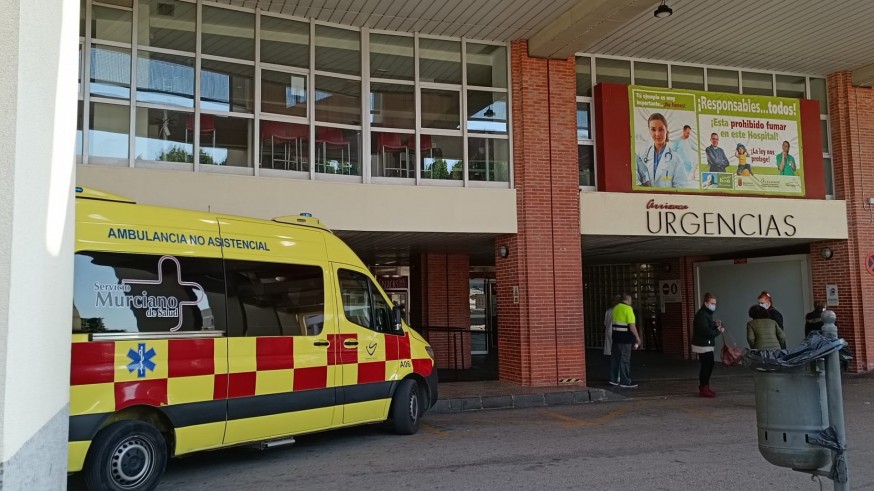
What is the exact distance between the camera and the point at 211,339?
6.21 metres

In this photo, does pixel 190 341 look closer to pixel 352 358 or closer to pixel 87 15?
pixel 352 358

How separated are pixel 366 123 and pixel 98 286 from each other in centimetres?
664

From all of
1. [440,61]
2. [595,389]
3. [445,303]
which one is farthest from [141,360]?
[445,303]

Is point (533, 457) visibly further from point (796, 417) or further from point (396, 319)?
point (796, 417)

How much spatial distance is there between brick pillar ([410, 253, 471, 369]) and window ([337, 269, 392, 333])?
22.9 feet

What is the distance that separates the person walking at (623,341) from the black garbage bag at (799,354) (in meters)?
7.79

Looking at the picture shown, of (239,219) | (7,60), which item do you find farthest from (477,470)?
(7,60)

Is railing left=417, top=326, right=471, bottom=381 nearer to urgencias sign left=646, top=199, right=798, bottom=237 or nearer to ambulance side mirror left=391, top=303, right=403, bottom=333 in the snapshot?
urgencias sign left=646, top=199, right=798, bottom=237

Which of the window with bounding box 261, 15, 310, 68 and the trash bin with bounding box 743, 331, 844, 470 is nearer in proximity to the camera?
the trash bin with bounding box 743, 331, 844, 470

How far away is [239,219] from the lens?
6.79 metres

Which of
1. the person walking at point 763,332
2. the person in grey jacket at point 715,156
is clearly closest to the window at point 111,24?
the person walking at point 763,332

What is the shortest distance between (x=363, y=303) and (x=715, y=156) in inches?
336

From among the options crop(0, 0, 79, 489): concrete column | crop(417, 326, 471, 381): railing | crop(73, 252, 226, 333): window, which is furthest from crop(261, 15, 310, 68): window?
crop(0, 0, 79, 489): concrete column

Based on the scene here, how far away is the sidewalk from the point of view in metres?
10.6
